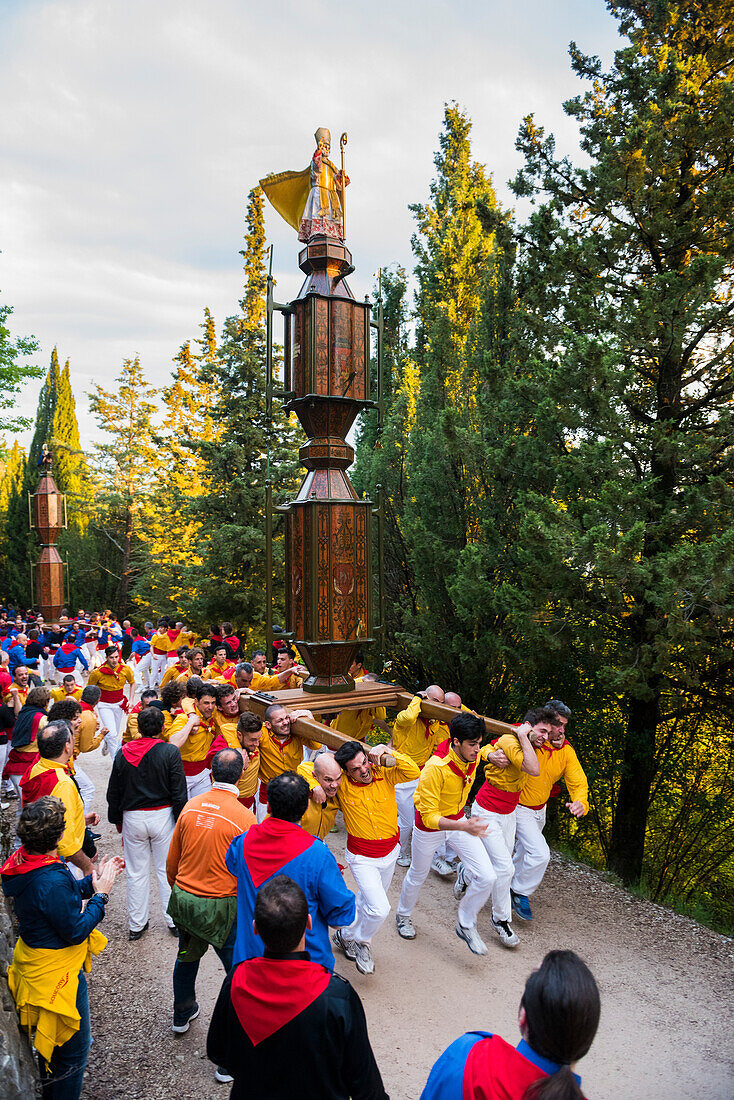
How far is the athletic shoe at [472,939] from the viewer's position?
580 centimetres

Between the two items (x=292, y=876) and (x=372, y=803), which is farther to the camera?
(x=372, y=803)

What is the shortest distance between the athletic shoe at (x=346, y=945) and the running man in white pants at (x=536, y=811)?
1.78 meters

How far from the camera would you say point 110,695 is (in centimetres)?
1081

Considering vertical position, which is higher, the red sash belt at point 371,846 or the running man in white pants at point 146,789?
the running man in white pants at point 146,789

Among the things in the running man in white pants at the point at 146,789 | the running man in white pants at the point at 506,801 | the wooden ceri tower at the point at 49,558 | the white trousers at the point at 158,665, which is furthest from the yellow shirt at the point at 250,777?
the wooden ceri tower at the point at 49,558

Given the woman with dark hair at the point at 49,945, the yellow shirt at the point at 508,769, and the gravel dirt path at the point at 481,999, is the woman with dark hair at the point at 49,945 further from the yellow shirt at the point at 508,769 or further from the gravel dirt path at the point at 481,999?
the yellow shirt at the point at 508,769

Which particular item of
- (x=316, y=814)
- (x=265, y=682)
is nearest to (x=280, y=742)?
(x=316, y=814)

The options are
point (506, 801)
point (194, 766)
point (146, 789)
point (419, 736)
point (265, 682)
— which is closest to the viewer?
point (146, 789)

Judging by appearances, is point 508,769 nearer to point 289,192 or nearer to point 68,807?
point 68,807

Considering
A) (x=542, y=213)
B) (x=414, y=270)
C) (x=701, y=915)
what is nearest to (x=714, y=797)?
(x=701, y=915)

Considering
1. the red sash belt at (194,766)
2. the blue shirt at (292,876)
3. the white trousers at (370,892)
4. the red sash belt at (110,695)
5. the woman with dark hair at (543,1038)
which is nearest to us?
the woman with dark hair at (543,1038)

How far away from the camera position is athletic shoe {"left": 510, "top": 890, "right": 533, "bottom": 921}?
6473 millimetres

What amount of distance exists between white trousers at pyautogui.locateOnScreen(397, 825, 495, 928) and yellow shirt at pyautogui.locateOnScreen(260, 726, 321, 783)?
134 cm

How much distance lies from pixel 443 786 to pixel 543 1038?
13.3 feet
